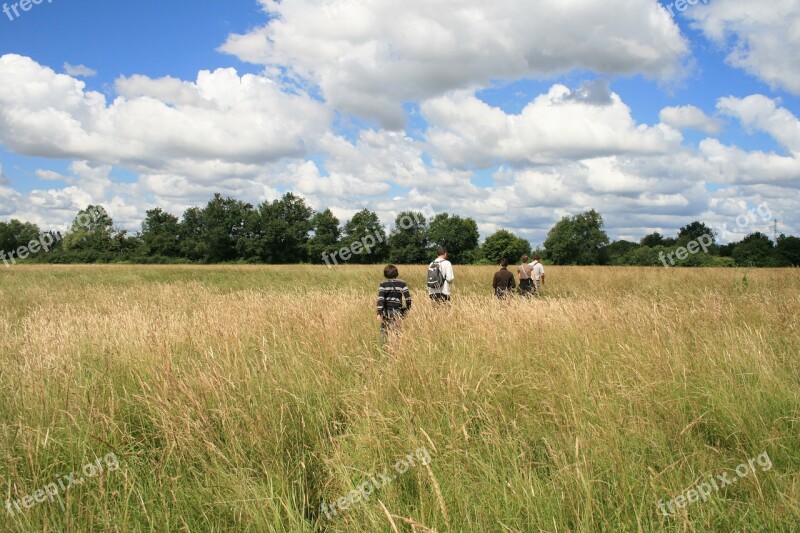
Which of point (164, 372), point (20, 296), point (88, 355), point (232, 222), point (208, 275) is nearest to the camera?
point (164, 372)

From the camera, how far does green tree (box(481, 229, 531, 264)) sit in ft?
292

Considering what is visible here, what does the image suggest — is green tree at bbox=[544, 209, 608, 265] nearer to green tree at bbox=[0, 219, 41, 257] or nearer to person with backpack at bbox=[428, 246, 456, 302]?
person with backpack at bbox=[428, 246, 456, 302]

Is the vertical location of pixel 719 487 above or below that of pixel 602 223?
below

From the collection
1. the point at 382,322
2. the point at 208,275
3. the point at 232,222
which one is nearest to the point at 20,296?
the point at 208,275

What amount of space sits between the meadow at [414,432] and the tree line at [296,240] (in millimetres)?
51699

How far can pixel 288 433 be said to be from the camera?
3.39 m

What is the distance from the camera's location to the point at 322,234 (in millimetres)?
65125

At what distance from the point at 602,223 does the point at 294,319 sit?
8420 centimetres

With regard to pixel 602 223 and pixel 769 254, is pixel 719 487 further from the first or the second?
pixel 602 223

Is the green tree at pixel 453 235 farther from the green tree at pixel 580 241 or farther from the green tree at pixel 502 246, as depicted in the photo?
the green tree at pixel 580 241

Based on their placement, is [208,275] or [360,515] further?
[208,275]

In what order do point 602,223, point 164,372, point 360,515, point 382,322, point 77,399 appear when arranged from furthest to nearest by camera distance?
point 602,223, point 382,322, point 164,372, point 77,399, point 360,515

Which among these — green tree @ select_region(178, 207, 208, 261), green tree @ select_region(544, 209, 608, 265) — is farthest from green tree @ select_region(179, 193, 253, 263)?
green tree @ select_region(544, 209, 608, 265)

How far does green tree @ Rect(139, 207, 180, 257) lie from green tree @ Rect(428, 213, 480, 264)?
138ft
